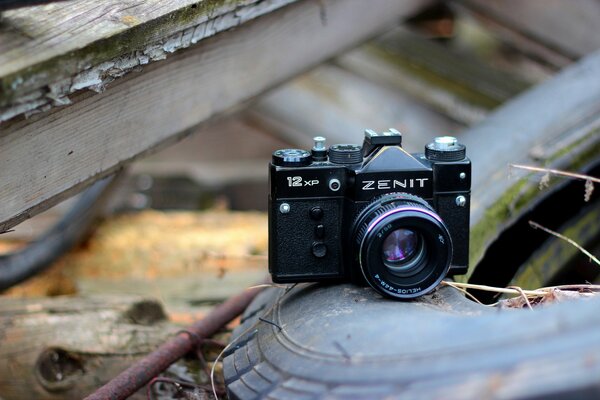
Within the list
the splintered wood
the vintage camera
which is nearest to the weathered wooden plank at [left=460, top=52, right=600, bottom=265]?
the vintage camera

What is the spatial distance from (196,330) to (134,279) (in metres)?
1.35

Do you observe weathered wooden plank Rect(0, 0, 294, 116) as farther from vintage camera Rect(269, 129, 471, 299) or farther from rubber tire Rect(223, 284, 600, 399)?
rubber tire Rect(223, 284, 600, 399)

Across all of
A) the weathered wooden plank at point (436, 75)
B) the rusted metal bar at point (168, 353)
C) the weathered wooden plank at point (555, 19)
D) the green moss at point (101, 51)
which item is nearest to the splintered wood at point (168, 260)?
the rusted metal bar at point (168, 353)

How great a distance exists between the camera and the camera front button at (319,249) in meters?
1.64

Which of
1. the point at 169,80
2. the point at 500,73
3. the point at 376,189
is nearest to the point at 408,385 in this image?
the point at 376,189

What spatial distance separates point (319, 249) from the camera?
1.64m

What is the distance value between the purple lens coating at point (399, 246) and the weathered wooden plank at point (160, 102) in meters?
0.58

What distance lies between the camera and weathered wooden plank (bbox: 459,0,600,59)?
3.11 meters

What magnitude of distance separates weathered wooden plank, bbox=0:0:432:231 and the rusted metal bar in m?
0.38

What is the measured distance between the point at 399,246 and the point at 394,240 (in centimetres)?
2

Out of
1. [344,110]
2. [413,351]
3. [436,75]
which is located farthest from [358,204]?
[436,75]

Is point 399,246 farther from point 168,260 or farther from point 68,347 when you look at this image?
point 168,260

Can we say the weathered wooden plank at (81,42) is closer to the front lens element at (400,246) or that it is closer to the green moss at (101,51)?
the green moss at (101,51)

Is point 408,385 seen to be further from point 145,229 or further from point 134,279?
point 145,229
